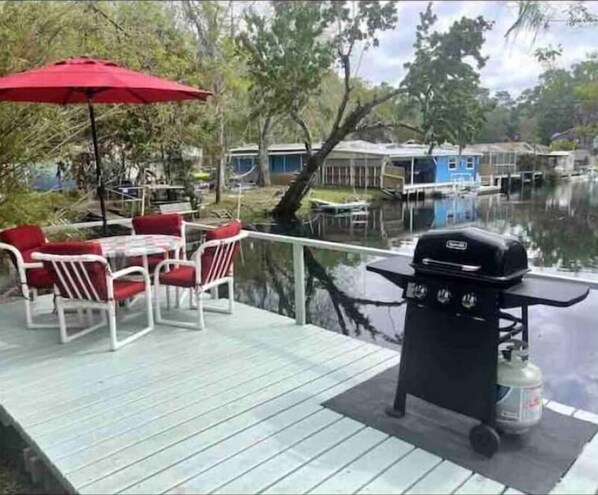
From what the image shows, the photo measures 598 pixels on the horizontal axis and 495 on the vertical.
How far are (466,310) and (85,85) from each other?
9.17 ft

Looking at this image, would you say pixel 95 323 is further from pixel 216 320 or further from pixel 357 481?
pixel 357 481

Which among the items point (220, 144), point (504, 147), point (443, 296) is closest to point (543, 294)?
point (443, 296)

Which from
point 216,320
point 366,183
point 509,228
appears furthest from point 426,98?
point 216,320

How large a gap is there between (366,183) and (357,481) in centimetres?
2770

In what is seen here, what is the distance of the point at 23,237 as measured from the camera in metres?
4.07

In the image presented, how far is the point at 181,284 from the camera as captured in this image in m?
3.82

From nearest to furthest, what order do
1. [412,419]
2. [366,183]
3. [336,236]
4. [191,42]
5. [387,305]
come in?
[412,419] → [387,305] → [191,42] → [336,236] → [366,183]

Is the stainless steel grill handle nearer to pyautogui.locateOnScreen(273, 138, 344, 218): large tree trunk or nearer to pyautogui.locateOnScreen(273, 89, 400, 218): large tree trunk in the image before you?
pyautogui.locateOnScreen(273, 89, 400, 218): large tree trunk

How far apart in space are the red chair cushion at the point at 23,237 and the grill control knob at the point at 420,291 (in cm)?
321

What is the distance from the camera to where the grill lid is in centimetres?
208

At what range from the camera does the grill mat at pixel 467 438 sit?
204cm

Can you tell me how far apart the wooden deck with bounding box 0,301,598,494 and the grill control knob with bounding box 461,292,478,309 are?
0.66m

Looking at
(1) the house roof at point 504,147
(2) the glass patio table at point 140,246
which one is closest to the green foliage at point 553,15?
(2) the glass patio table at point 140,246

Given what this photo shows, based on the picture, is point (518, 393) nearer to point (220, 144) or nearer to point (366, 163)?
point (220, 144)
